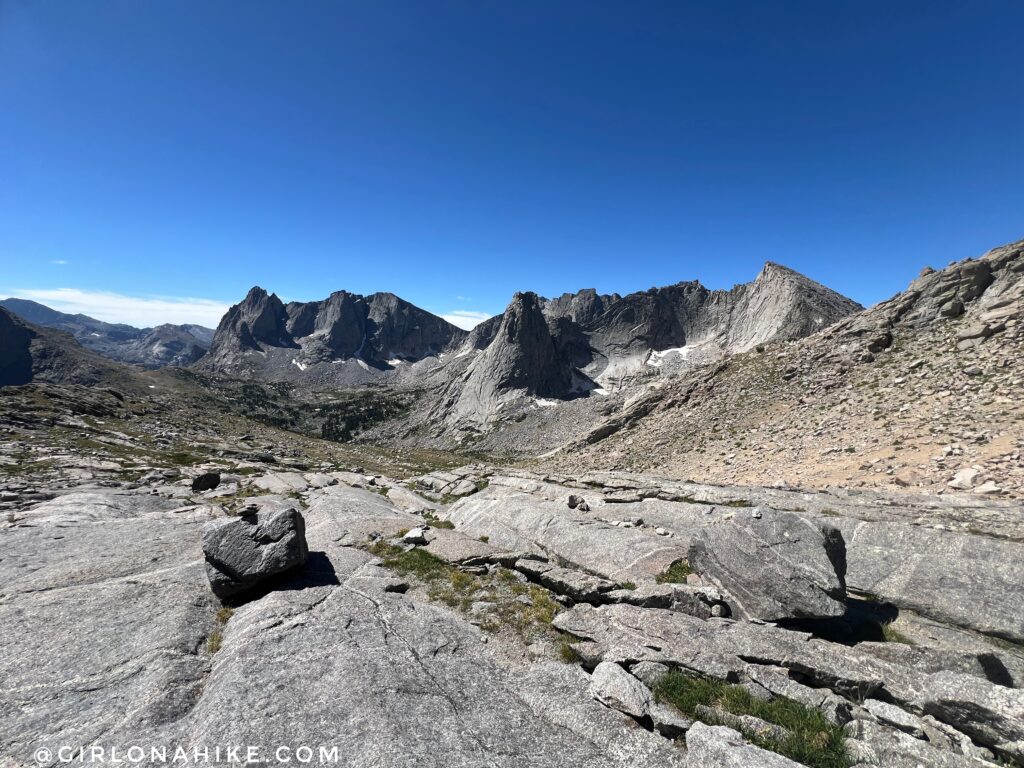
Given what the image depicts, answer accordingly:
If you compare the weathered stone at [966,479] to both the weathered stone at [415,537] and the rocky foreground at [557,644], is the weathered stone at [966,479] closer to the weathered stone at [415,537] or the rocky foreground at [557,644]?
the rocky foreground at [557,644]

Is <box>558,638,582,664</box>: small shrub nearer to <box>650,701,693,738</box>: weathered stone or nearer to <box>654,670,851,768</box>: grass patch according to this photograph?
<box>654,670,851,768</box>: grass patch

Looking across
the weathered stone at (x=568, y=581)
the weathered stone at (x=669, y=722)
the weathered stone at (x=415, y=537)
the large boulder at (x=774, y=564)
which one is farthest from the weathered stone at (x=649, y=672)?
the weathered stone at (x=415, y=537)

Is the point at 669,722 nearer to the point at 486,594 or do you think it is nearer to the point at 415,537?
the point at 486,594

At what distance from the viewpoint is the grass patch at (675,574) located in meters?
15.6

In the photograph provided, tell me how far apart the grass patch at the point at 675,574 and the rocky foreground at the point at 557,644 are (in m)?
0.08

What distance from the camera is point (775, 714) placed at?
29.2 feet

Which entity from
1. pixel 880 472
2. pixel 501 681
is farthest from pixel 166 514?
pixel 880 472

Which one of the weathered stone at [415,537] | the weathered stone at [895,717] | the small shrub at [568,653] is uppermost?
the weathered stone at [895,717]

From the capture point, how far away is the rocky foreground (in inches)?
329

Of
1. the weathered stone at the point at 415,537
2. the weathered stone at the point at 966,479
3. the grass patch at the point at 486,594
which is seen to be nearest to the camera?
the grass patch at the point at 486,594

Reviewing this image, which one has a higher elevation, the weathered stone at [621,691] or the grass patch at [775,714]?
the grass patch at [775,714]

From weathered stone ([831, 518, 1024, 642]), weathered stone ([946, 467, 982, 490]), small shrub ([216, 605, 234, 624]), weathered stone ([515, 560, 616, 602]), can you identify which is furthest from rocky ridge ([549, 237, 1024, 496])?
small shrub ([216, 605, 234, 624])

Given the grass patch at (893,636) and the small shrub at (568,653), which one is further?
the grass patch at (893,636)

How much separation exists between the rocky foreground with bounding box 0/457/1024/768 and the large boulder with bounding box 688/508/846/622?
0.08 metres
